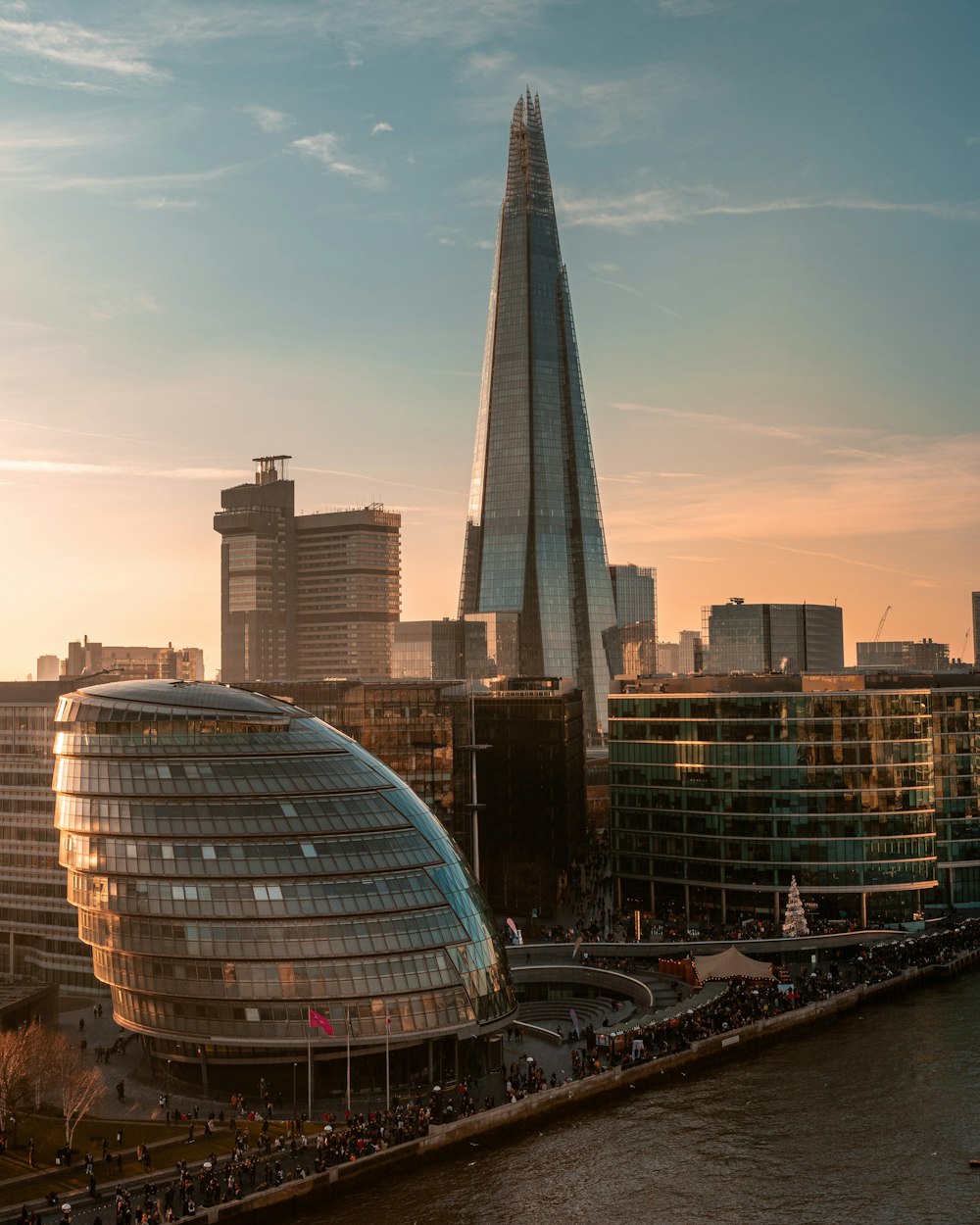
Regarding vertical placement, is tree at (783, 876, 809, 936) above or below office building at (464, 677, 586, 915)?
below

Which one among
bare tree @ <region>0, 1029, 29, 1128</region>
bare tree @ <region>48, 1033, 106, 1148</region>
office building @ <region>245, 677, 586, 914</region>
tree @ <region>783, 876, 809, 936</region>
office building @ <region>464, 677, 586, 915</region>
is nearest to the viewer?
bare tree @ <region>48, 1033, 106, 1148</region>

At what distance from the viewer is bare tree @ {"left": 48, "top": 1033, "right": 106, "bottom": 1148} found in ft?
267

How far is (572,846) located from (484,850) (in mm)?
22550

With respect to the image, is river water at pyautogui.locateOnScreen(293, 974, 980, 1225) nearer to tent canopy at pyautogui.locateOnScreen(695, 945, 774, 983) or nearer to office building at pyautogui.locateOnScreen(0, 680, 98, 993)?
tent canopy at pyautogui.locateOnScreen(695, 945, 774, 983)

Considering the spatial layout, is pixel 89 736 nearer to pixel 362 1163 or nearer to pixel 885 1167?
pixel 362 1163

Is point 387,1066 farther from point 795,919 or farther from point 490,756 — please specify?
point 490,756

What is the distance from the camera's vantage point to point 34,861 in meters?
141

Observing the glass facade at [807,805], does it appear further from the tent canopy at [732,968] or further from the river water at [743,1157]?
the river water at [743,1157]

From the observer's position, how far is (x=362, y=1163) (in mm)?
78438

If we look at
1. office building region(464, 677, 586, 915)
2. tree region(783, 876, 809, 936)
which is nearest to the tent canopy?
tree region(783, 876, 809, 936)

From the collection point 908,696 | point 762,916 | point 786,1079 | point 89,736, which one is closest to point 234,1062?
point 89,736

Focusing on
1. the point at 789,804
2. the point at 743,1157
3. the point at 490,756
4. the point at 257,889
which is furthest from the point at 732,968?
the point at 490,756

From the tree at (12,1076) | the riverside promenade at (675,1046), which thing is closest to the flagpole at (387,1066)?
the riverside promenade at (675,1046)

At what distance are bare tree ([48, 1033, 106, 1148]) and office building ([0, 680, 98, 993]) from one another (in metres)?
51.1
